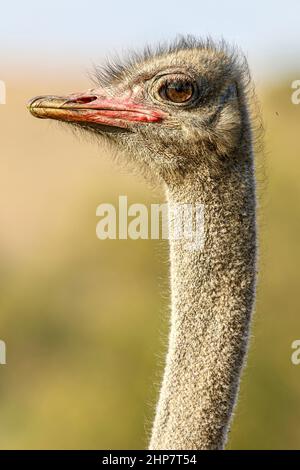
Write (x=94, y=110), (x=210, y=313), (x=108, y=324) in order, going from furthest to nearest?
(x=108, y=324) < (x=94, y=110) < (x=210, y=313)

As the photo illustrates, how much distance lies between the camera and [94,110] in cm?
442

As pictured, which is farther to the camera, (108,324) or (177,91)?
(108,324)

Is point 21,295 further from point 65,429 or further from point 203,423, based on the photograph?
point 203,423

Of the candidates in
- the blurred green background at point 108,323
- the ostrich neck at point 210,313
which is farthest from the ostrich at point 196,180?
the blurred green background at point 108,323

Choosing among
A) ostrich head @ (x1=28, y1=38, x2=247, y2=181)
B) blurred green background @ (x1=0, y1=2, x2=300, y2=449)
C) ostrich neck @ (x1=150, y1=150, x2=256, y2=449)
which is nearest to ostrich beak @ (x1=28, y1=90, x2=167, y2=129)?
ostrich head @ (x1=28, y1=38, x2=247, y2=181)

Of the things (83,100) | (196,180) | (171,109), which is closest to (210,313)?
(196,180)

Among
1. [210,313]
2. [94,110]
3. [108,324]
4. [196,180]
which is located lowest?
[108,324]

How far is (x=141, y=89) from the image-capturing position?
4.54 m

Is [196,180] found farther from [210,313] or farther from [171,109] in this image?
[210,313]

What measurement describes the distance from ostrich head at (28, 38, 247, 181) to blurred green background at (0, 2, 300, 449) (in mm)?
4447

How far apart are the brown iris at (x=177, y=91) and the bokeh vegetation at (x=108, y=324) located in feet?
15.0

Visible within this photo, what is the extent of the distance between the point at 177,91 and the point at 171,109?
0.07 m

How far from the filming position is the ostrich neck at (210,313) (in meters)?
4.07

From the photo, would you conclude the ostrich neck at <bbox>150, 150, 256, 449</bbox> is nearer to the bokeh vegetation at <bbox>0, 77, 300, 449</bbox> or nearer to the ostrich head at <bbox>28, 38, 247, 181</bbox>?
the ostrich head at <bbox>28, 38, 247, 181</bbox>
